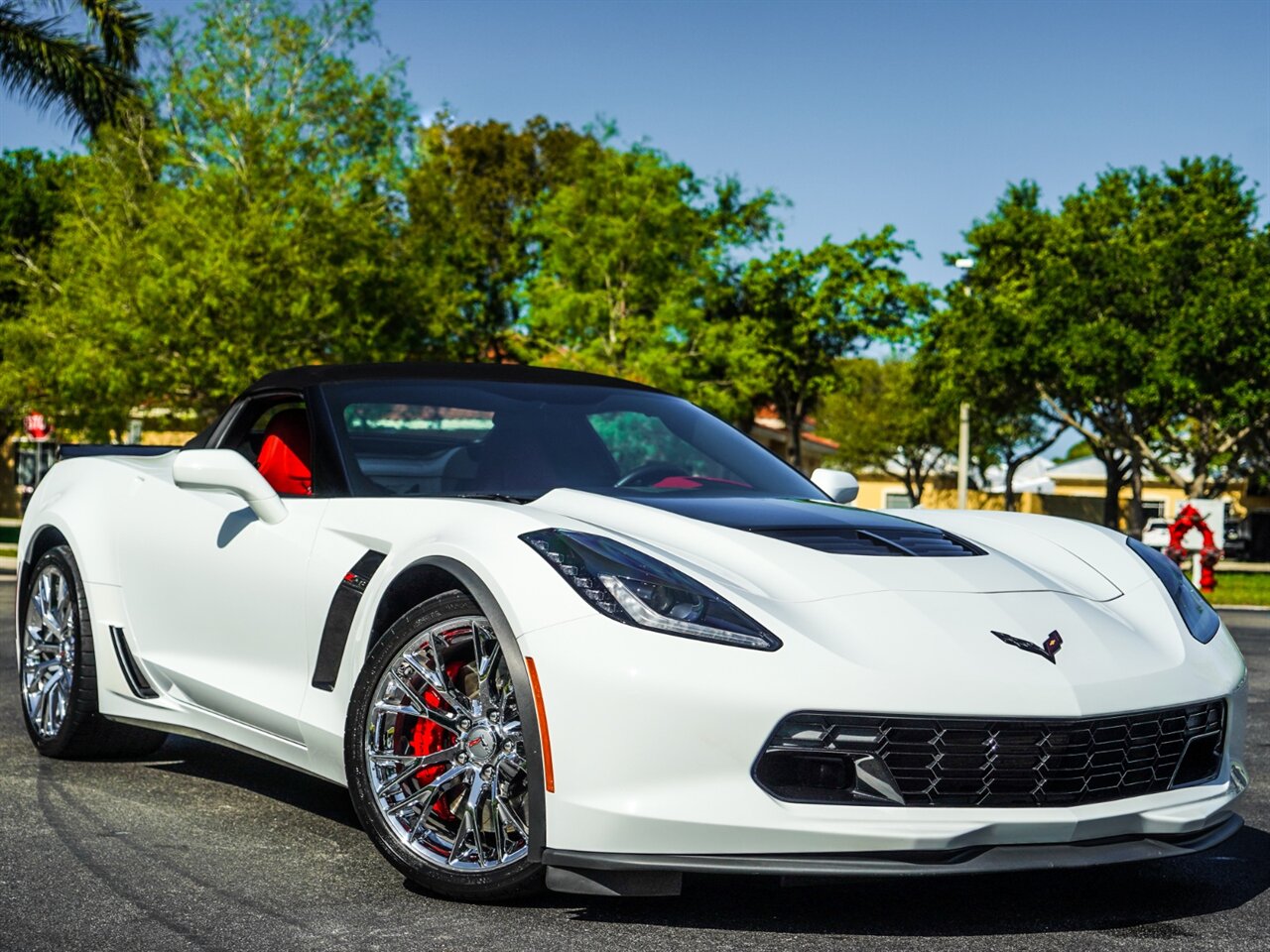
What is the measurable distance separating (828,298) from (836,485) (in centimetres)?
4066

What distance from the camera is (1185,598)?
4242 mm

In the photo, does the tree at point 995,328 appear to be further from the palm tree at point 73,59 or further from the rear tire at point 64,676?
the rear tire at point 64,676

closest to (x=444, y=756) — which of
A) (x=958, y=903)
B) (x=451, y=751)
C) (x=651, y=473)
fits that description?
(x=451, y=751)

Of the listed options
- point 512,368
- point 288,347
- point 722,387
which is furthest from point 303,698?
point 722,387

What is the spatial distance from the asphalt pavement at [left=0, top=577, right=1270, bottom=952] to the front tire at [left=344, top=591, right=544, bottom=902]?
11 centimetres

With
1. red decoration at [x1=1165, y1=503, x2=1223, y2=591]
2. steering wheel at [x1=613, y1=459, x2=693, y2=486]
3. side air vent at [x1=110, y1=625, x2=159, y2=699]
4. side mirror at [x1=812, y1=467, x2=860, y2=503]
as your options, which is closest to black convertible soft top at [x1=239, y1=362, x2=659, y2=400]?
steering wheel at [x1=613, y1=459, x2=693, y2=486]

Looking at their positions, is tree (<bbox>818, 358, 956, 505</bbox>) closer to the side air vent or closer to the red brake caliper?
the side air vent

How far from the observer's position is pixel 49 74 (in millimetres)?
22547

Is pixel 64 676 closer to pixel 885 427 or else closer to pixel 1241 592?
pixel 1241 592

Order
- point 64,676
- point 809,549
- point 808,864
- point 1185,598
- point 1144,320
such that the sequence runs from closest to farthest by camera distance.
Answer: point 808,864
point 809,549
point 1185,598
point 64,676
point 1144,320

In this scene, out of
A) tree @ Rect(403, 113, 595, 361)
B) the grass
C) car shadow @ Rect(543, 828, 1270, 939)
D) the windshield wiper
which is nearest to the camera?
car shadow @ Rect(543, 828, 1270, 939)

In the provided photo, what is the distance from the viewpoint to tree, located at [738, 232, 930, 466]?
45.2 meters

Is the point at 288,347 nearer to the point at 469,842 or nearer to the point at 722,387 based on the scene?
the point at 722,387

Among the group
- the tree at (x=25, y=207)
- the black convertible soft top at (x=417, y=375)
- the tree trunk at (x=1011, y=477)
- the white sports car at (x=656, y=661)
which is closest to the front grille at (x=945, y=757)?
the white sports car at (x=656, y=661)
